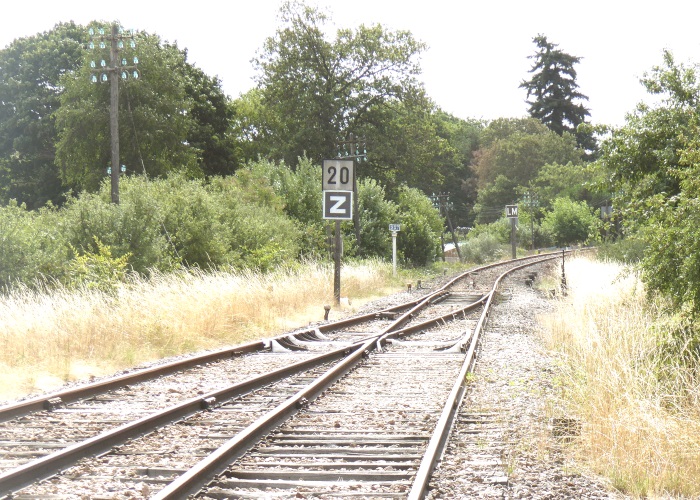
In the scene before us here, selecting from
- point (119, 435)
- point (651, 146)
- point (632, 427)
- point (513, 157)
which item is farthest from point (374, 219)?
point (513, 157)

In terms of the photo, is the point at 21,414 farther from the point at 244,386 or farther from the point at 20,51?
the point at 20,51

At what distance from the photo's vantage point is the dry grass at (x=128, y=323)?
36.7 feet

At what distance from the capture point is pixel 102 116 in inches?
1800

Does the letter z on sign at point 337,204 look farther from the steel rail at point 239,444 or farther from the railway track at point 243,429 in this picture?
the steel rail at point 239,444

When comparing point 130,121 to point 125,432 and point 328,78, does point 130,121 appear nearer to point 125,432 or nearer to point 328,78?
point 328,78

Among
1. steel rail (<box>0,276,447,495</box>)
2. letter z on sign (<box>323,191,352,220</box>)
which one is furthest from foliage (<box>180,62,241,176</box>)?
steel rail (<box>0,276,447,495</box>)

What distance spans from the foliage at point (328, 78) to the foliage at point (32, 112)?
15.0 meters

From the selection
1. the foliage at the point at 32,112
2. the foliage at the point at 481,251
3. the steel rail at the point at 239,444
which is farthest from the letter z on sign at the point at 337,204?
the foliage at the point at 481,251

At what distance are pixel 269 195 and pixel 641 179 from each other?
19.5 meters

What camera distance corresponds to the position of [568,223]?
81062 millimetres

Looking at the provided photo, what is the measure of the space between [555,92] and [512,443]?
95.9 meters

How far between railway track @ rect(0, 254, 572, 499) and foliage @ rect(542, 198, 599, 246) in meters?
71.5

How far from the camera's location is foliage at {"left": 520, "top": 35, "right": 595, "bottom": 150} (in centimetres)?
9562

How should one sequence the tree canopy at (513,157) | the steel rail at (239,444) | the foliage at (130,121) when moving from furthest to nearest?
the tree canopy at (513,157)
the foliage at (130,121)
the steel rail at (239,444)
